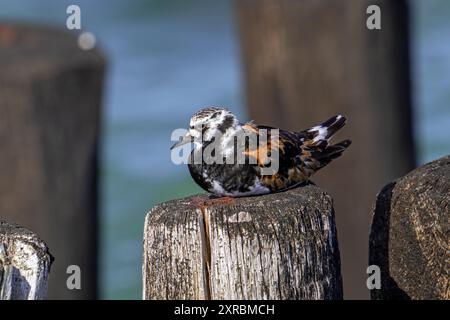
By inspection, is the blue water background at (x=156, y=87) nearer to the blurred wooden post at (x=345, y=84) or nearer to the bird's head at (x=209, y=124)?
the blurred wooden post at (x=345, y=84)

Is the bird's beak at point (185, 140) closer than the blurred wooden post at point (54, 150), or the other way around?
the bird's beak at point (185, 140)

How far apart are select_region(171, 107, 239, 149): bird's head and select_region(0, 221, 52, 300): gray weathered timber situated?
3.58ft

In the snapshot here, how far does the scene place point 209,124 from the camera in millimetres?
4848

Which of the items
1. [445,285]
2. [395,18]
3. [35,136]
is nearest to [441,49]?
[395,18]

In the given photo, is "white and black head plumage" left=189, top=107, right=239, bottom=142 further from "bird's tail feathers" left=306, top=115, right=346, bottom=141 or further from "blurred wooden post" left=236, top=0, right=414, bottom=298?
"blurred wooden post" left=236, top=0, right=414, bottom=298

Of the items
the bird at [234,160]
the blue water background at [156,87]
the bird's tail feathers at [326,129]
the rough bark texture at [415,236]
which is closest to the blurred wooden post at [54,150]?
the bird's tail feathers at [326,129]

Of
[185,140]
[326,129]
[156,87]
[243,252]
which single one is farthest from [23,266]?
[156,87]

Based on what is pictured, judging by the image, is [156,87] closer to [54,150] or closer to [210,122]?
[54,150]

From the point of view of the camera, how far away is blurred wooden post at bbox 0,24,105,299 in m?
7.06

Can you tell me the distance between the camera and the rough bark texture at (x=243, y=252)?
392 centimetres

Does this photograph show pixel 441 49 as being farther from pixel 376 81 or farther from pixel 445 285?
pixel 445 285

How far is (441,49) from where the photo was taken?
17672 mm

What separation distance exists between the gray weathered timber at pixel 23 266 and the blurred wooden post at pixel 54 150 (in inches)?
122

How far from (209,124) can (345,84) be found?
2715 millimetres
